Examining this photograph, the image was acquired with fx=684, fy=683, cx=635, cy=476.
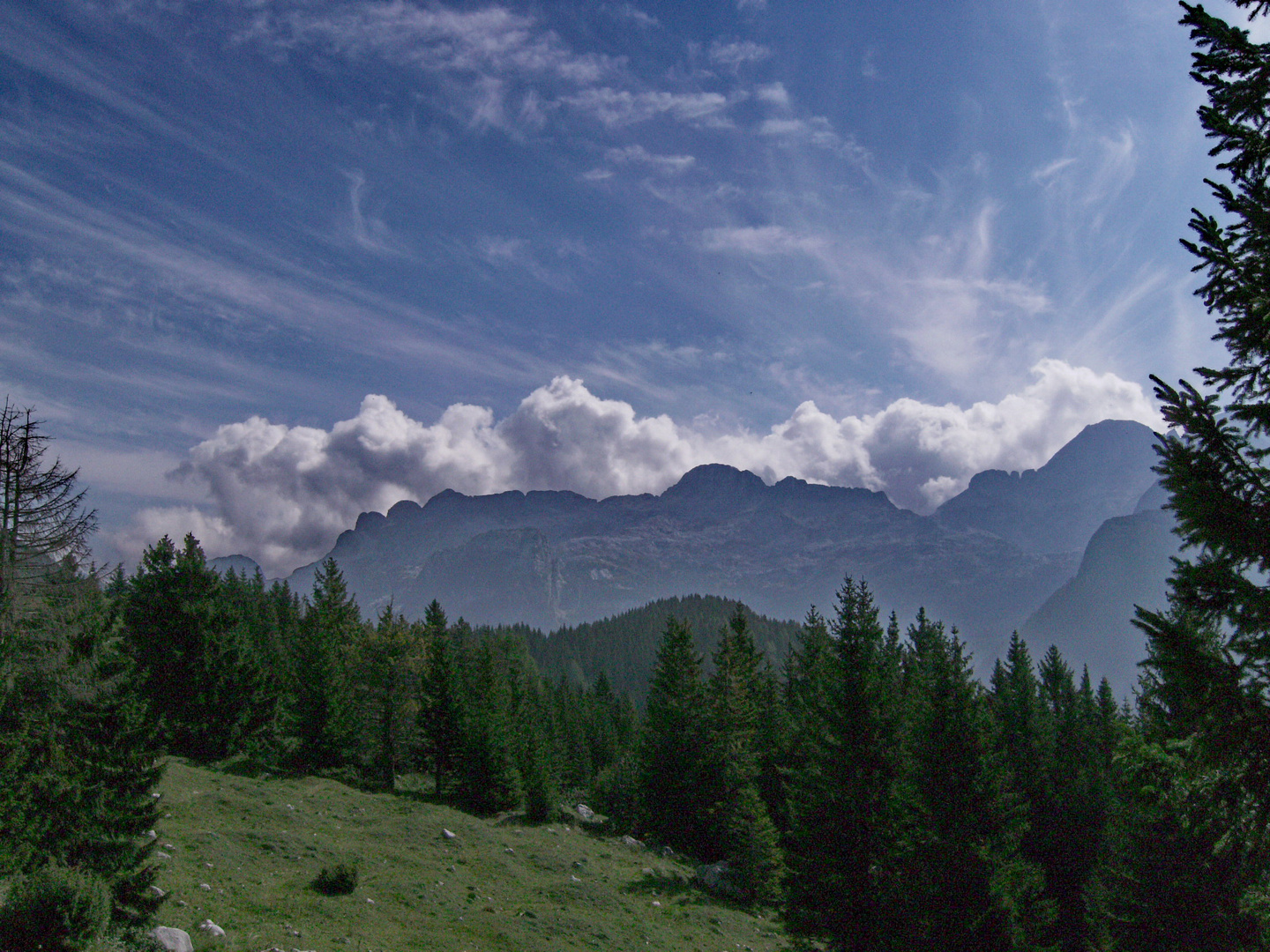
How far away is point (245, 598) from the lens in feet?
296

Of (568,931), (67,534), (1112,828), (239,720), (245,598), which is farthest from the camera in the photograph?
(245,598)

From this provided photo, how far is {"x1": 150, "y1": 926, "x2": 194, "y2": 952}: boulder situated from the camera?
53.4 feet

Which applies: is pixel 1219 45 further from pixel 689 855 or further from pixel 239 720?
pixel 239 720

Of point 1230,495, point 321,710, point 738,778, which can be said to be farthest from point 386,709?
point 1230,495

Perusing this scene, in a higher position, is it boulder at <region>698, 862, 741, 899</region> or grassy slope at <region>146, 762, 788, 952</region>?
grassy slope at <region>146, 762, 788, 952</region>

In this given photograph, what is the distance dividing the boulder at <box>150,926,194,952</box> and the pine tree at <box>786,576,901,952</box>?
1921 cm

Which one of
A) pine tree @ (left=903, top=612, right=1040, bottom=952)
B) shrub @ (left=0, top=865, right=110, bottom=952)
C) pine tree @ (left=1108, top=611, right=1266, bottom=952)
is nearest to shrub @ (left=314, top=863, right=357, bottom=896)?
shrub @ (left=0, top=865, right=110, bottom=952)

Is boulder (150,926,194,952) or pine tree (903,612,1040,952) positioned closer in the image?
boulder (150,926,194,952)

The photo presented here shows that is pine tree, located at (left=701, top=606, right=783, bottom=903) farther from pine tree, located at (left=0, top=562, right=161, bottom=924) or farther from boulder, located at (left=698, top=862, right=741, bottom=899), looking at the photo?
pine tree, located at (left=0, top=562, right=161, bottom=924)

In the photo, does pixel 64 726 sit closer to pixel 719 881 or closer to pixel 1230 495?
pixel 1230 495

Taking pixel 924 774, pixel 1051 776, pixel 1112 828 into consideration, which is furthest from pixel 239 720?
pixel 1051 776

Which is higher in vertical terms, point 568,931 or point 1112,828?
point 1112,828

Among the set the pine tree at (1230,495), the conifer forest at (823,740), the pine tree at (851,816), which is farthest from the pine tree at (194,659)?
the pine tree at (1230,495)

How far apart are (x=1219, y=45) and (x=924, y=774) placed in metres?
21.3
